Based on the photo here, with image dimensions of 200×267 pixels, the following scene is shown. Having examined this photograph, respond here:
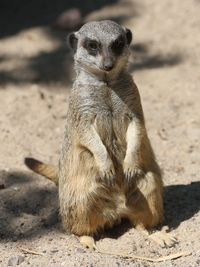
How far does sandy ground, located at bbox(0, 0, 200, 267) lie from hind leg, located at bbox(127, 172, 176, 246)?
2.6 inches

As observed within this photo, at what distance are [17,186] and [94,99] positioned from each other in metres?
1.09

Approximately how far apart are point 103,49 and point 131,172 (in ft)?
2.46

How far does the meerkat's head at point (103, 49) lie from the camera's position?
3789 mm

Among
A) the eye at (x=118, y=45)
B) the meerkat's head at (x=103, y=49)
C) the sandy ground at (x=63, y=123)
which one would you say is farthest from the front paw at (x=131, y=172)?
the eye at (x=118, y=45)

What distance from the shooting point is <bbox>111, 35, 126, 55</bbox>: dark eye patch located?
12.6 feet

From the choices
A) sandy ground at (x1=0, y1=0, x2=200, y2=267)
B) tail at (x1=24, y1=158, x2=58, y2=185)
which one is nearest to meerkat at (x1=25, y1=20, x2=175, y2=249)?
sandy ground at (x1=0, y1=0, x2=200, y2=267)

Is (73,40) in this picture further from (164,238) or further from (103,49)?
(164,238)

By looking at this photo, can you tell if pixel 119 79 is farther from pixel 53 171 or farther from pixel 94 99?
pixel 53 171

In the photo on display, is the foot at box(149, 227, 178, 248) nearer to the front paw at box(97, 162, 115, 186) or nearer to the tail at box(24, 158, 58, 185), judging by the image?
the front paw at box(97, 162, 115, 186)

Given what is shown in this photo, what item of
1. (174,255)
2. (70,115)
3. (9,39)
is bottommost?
(174,255)

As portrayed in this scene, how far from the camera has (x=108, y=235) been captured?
4164 mm

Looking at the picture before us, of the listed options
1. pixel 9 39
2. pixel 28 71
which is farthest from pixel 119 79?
pixel 9 39

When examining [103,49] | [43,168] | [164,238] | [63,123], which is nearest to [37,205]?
[43,168]

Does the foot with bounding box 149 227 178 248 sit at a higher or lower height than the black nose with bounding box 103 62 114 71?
lower
